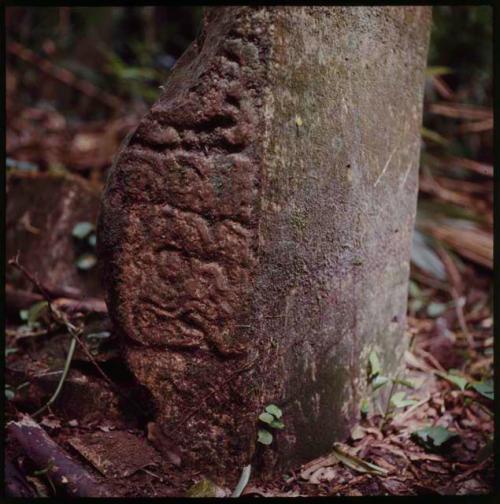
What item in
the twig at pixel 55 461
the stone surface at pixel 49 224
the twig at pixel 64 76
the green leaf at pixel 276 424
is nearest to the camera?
the twig at pixel 55 461

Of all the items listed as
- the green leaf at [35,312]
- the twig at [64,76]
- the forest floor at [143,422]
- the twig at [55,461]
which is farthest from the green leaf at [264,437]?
the twig at [64,76]

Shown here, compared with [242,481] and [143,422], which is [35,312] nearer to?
[143,422]

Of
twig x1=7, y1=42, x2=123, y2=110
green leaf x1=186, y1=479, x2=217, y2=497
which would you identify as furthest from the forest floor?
twig x1=7, y1=42, x2=123, y2=110

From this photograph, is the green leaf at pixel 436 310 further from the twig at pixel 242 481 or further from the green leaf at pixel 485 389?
the twig at pixel 242 481

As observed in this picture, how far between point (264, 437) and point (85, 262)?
133cm

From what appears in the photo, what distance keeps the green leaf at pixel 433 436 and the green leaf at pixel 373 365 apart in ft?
0.73

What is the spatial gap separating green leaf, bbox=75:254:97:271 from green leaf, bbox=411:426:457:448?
4.94 feet

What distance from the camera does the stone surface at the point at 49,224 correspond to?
7.89 feet

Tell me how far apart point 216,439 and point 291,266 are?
1.60 feet

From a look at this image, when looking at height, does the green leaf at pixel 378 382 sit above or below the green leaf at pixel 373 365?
below

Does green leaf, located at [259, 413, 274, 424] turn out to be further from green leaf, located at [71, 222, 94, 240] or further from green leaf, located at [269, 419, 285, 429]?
green leaf, located at [71, 222, 94, 240]

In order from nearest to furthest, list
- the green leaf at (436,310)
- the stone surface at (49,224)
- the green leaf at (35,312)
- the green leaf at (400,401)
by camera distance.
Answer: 1. the green leaf at (400,401)
2. the green leaf at (35,312)
3. the stone surface at (49,224)
4. the green leaf at (436,310)

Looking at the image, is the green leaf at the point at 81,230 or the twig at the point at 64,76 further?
the twig at the point at 64,76

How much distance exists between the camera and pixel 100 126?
4.19 metres
